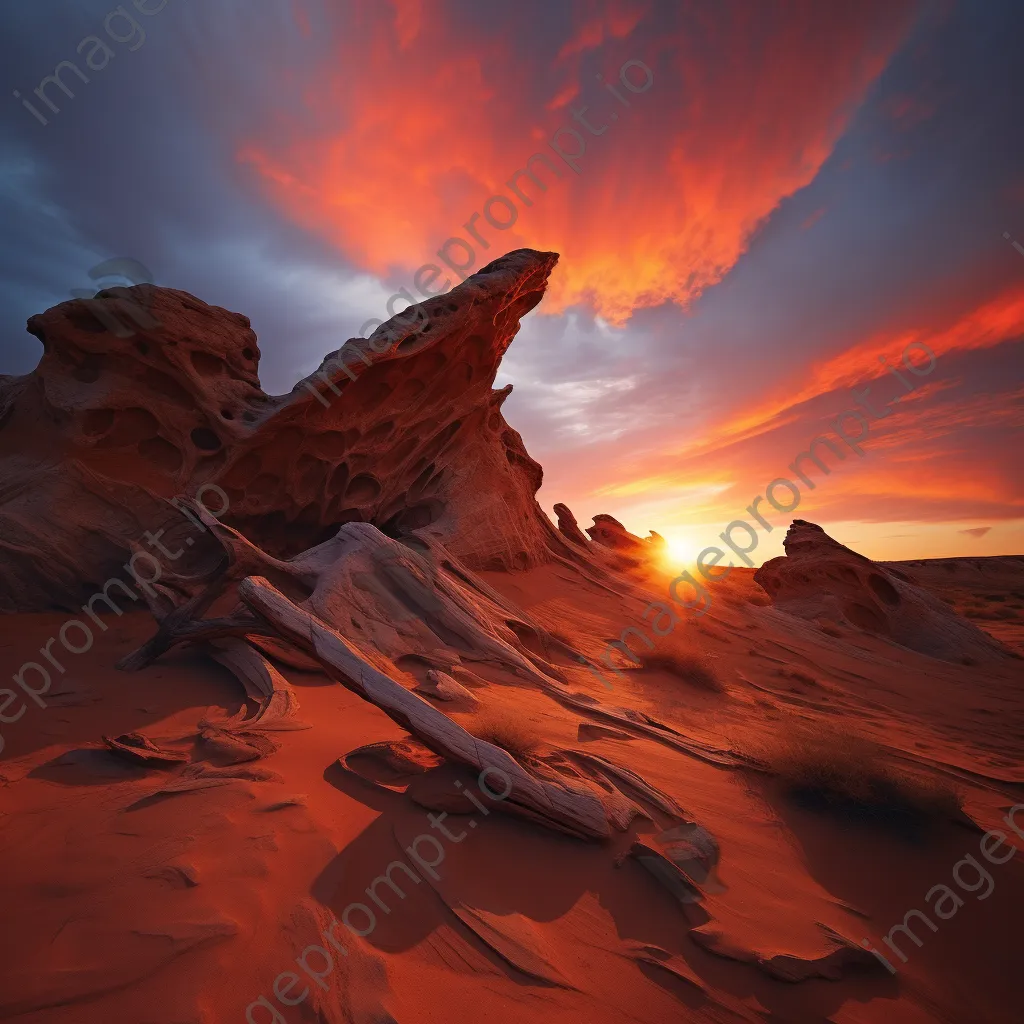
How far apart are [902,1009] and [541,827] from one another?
5.70 ft

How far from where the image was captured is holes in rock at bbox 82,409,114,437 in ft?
27.5

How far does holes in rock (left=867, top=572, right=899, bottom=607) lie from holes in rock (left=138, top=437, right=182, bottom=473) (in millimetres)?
19675

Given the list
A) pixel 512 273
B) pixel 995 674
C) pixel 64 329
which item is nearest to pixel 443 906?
pixel 64 329

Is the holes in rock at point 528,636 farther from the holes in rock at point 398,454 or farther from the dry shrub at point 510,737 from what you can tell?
the holes in rock at point 398,454

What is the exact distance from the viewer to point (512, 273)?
11.1m

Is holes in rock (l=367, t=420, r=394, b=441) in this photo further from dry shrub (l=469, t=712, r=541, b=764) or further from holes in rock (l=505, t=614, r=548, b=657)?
dry shrub (l=469, t=712, r=541, b=764)

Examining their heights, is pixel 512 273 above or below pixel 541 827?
above

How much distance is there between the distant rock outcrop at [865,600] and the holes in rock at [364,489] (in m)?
13.4

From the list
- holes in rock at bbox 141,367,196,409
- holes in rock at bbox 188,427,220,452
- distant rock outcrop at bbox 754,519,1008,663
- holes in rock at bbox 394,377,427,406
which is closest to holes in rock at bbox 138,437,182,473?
holes in rock at bbox 188,427,220,452

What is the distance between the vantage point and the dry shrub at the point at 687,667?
7.21 metres

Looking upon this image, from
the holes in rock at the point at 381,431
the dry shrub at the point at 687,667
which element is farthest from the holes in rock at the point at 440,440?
the dry shrub at the point at 687,667

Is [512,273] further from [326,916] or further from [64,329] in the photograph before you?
[326,916]

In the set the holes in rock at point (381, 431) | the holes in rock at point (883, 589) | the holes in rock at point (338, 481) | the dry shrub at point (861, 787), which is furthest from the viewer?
the holes in rock at point (883, 589)

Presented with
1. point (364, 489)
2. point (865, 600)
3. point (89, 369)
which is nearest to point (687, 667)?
point (364, 489)
